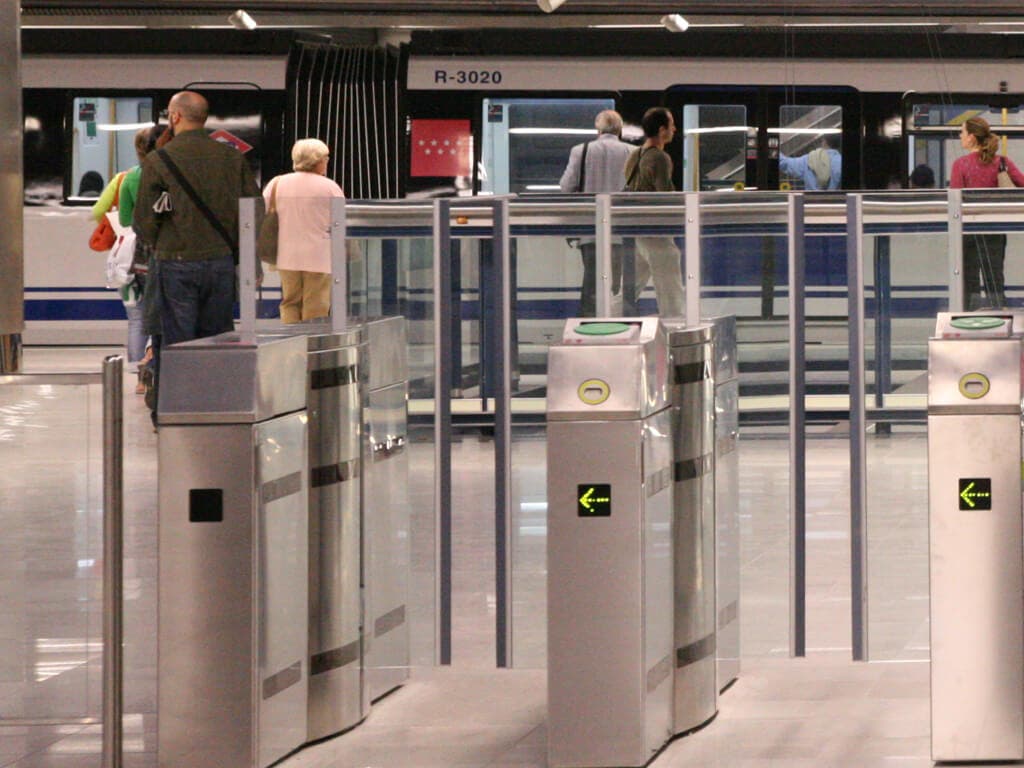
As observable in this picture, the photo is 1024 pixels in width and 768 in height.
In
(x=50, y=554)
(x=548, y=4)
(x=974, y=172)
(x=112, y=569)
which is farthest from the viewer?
(x=548, y=4)

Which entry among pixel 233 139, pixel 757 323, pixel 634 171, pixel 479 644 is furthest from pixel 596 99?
pixel 479 644

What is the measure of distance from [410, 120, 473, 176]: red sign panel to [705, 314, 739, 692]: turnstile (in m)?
9.26

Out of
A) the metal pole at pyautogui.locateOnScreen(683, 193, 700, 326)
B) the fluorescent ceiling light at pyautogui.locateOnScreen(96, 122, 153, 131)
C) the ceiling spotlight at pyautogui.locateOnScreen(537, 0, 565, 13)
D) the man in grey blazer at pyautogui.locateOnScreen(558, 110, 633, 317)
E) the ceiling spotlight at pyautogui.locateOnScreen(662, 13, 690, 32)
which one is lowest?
the metal pole at pyautogui.locateOnScreen(683, 193, 700, 326)

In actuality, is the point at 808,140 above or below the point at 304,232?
above

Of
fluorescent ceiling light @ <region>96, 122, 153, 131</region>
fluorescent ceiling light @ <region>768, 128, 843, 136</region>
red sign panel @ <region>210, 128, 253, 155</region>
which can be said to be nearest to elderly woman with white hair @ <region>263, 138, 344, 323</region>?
fluorescent ceiling light @ <region>768, 128, 843, 136</region>

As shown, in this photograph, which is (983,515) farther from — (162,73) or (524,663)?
(162,73)

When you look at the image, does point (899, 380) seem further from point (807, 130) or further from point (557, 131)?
point (557, 131)

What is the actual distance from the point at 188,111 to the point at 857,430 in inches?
135

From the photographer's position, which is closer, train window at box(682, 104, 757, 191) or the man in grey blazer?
the man in grey blazer

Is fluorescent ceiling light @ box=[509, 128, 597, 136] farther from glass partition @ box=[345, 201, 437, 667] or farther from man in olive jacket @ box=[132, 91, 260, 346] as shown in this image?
glass partition @ box=[345, 201, 437, 667]

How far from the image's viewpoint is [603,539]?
423cm

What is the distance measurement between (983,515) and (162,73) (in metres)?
11.6

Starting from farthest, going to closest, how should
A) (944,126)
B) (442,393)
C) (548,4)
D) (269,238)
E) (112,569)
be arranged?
(944,126) < (548,4) < (442,393) < (269,238) < (112,569)

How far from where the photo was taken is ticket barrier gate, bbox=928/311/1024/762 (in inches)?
166
